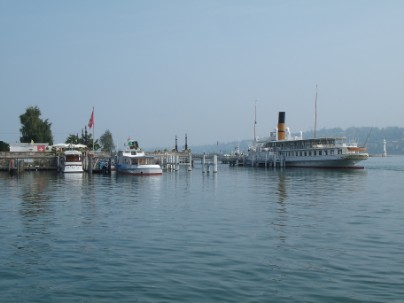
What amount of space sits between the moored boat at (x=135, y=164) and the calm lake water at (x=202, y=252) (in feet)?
124

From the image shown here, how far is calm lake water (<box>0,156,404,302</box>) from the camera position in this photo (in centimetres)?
1449

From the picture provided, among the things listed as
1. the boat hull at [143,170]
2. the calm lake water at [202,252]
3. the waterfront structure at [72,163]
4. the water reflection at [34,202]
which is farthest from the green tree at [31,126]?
the calm lake water at [202,252]

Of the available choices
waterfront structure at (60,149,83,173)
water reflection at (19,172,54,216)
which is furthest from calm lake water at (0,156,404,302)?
waterfront structure at (60,149,83,173)

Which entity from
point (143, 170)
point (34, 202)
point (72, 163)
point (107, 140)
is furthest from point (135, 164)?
point (107, 140)

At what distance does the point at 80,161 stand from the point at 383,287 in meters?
68.8

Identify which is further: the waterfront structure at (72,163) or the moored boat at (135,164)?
the waterfront structure at (72,163)

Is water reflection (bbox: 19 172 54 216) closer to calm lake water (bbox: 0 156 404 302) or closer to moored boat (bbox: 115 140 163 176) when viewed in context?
calm lake water (bbox: 0 156 404 302)

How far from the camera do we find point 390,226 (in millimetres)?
25328

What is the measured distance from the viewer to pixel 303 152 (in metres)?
103

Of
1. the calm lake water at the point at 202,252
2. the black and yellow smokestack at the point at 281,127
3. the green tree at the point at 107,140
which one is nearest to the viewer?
the calm lake water at the point at 202,252

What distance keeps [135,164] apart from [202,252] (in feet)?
185

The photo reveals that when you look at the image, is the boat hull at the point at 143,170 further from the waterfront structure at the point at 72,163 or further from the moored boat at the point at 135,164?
the waterfront structure at the point at 72,163

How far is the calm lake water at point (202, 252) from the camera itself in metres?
14.5

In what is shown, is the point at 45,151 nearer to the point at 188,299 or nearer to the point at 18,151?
the point at 18,151
